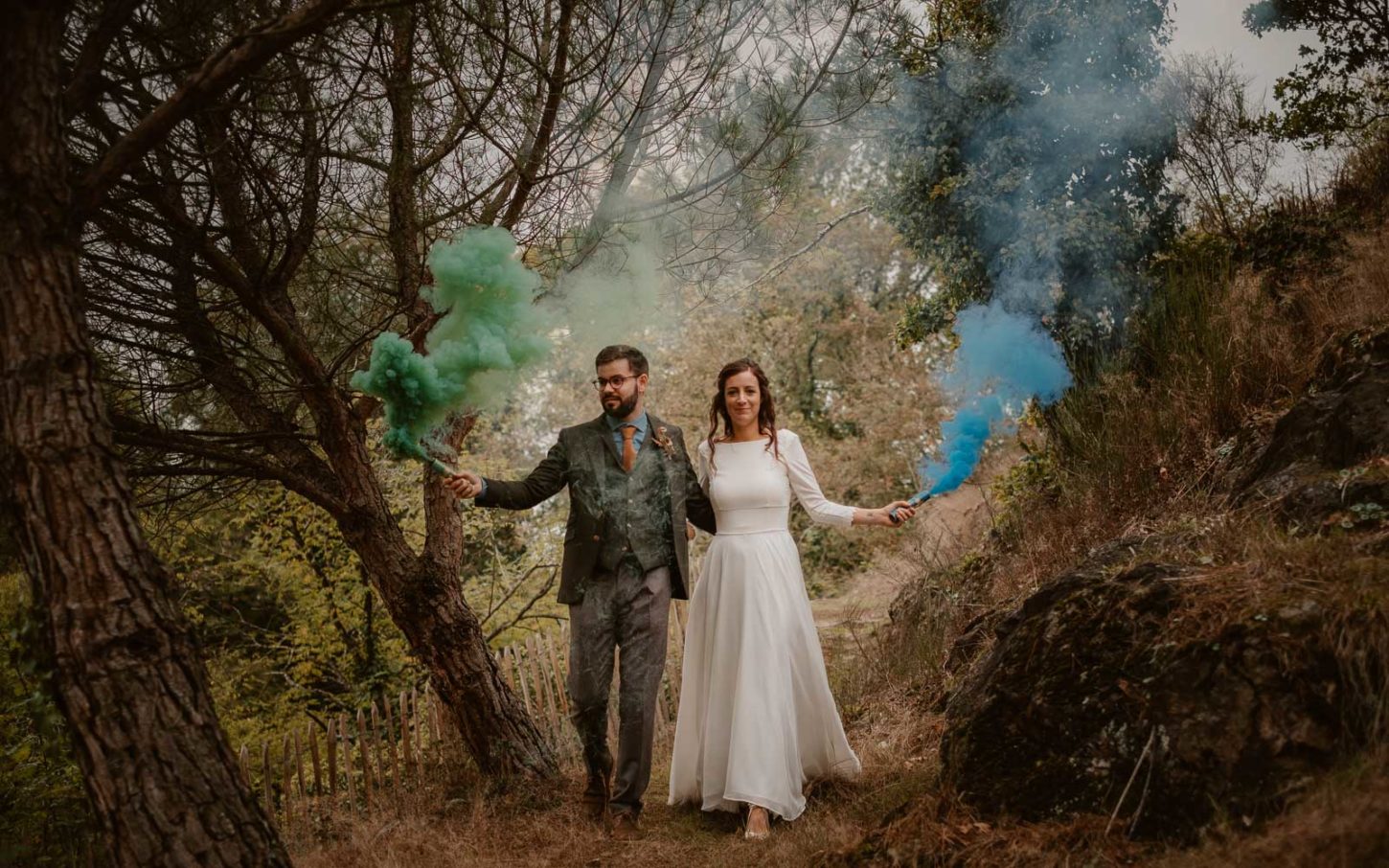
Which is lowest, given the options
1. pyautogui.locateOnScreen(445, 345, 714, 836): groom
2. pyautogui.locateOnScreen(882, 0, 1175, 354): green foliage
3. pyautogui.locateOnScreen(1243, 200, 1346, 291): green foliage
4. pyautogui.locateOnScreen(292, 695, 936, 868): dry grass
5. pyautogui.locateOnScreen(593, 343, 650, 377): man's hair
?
pyautogui.locateOnScreen(292, 695, 936, 868): dry grass

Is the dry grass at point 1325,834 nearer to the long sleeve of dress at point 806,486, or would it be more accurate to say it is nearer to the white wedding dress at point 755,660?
the white wedding dress at point 755,660

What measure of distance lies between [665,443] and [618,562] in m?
0.62

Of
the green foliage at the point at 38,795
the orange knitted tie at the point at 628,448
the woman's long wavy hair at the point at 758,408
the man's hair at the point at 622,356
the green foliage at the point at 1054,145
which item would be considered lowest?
the green foliage at the point at 38,795

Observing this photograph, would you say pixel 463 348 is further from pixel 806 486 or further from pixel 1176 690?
pixel 1176 690

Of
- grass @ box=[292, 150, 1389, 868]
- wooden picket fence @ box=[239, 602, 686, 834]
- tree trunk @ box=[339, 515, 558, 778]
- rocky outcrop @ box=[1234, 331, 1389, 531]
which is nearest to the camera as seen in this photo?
grass @ box=[292, 150, 1389, 868]

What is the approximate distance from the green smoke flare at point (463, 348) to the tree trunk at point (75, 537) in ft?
3.36

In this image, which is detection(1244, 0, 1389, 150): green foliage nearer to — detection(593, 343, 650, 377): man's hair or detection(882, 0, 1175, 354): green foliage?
detection(882, 0, 1175, 354): green foliage

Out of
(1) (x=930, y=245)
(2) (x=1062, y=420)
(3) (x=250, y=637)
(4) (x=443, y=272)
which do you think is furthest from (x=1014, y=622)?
(3) (x=250, y=637)

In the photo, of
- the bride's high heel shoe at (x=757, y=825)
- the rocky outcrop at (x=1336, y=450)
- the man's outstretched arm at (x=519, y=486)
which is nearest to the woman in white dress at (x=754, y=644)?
the bride's high heel shoe at (x=757, y=825)

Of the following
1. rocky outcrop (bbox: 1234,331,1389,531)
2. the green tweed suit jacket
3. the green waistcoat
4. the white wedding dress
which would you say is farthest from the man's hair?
rocky outcrop (bbox: 1234,331,1389,531)

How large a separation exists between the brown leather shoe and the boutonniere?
167 centimetres

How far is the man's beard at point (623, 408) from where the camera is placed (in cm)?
430

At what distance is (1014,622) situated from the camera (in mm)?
3797

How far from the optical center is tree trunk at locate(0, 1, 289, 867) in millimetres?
2514
